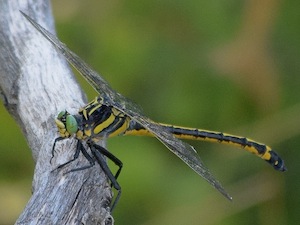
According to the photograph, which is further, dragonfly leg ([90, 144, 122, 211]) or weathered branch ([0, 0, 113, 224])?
dragonfly leg ([90, 144, 122, 211])

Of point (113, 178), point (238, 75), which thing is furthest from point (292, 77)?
point (113, 178)

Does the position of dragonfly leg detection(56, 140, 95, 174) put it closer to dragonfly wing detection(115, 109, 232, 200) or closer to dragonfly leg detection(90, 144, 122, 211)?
dragonfly leg detection(90, 144, 122, 211)

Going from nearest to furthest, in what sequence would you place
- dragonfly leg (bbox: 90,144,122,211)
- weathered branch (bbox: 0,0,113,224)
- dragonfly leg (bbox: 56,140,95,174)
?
weathered branch (bbox: 0,0,113,224) < dragonfly leg (bbox: 56,140,95,174) < dragonfly leg (bbox: 90,144,122,211)

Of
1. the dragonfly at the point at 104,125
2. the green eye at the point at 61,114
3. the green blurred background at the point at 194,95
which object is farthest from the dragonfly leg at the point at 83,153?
the green blurred background at the point at 194,95

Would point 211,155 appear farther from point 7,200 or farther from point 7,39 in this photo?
point 7,39

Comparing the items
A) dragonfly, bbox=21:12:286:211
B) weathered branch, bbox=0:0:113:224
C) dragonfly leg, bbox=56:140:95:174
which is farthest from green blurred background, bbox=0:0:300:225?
dragonfly leg, bbox=56:140:95:174

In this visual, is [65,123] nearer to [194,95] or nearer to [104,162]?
[104,162]

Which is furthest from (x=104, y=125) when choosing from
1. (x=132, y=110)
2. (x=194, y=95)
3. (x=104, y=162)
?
(x=194, y=95)
